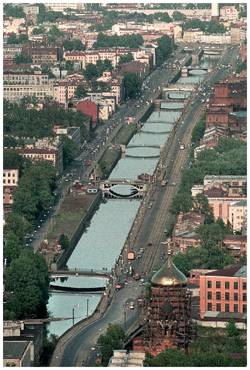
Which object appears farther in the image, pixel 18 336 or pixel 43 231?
pixel 43 231

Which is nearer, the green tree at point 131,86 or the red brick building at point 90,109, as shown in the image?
the red brick building at point 90,109

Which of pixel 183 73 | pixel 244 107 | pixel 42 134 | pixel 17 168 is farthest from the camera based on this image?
pixel 183 73

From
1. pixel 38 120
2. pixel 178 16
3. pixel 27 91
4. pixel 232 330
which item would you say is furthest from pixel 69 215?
pixel 178 16

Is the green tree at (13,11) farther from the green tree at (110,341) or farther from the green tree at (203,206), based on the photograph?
the green tree at (110,341)

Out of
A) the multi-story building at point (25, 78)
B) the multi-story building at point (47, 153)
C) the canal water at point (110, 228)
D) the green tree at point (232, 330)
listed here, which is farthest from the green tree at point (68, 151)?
the green tree at point (232, 330)

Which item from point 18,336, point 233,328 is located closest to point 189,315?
point 233,328

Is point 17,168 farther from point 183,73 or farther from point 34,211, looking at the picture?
point 183,73

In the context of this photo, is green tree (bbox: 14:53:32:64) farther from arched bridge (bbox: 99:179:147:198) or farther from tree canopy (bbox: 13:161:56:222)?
tree canopy (bbox: 13:161:56:222)
